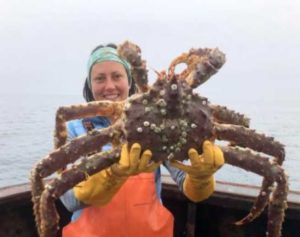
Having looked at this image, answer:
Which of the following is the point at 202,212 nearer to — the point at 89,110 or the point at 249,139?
the point at 249,139

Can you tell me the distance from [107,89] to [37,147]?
1470 cm

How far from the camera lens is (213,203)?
12.0 ft

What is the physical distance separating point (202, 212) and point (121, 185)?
4.55ft

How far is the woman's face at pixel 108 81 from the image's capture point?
3.03 metres

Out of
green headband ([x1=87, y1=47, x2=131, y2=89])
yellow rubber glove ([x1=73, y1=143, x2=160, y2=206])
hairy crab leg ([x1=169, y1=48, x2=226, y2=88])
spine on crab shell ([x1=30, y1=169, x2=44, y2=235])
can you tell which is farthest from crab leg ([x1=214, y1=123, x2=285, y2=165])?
spine on crab shell ([x1=30, y1=169, x2=44, y2=235])

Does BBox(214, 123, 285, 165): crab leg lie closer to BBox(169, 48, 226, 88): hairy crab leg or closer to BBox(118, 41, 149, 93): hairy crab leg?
BBox(169, 48, 226, 88): hairy crab leg

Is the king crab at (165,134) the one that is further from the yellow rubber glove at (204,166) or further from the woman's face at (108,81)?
the woman's face at (108,81)

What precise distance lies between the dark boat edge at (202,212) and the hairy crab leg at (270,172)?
0.52 meters

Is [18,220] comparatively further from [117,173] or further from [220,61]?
[220,61]

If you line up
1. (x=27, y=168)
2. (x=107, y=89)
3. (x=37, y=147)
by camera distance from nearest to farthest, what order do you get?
(x=107, y=89), (x=27, y=168), (x=37, y=147)

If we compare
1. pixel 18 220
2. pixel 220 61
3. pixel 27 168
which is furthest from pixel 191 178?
pixel 27 168

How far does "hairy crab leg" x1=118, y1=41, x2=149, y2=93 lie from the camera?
2479 mm

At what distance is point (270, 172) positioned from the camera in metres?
2.71

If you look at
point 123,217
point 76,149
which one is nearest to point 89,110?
point 76,149
